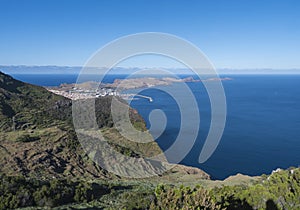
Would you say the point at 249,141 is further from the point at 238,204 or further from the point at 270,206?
the point at 238,204

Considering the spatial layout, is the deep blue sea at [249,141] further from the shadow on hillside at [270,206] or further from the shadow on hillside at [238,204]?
the shadow on hillside at [270,206]

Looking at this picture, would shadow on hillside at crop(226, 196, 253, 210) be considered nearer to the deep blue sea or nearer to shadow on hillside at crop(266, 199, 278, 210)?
shadow on hillside at crop(266, 199, 278, 210)

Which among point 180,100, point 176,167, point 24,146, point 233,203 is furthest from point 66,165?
point 180,100

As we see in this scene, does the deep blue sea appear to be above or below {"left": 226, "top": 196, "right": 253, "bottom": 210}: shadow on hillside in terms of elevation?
below

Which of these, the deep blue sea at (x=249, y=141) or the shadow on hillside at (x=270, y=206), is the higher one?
the shadow on hillside at (x=270, y=206)

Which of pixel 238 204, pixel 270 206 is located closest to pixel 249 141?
pixel 270 206

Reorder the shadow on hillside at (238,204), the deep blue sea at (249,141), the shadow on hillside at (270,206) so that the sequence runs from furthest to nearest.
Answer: the deep blue sea at (249,141)
the shadow on hillside at (270,206)
the shadow on hillside at (238,204)

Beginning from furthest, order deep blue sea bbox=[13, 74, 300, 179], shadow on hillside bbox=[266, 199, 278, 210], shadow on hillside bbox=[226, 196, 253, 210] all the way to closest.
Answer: deep blue sea bbox=[13, 74, 300, 179] < shadow on hillside bbox=[266, 199, 278, 210] < shadow on hillside bbox=[226, 196, 253, 210]

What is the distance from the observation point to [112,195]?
15.9 metres

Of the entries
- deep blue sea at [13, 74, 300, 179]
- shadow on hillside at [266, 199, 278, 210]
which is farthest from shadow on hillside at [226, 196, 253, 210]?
deep blue sea at [13, 74, 300, 179]

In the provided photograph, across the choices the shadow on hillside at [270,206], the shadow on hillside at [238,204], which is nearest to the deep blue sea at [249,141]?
the shadow on hillside at [238,204]

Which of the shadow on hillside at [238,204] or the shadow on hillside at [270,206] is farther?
the shadow on hillside at [270,206]

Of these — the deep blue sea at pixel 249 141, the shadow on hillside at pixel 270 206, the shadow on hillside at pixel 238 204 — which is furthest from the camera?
the deep blue sea at pixel 249 141

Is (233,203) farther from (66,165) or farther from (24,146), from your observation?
(24,146)
